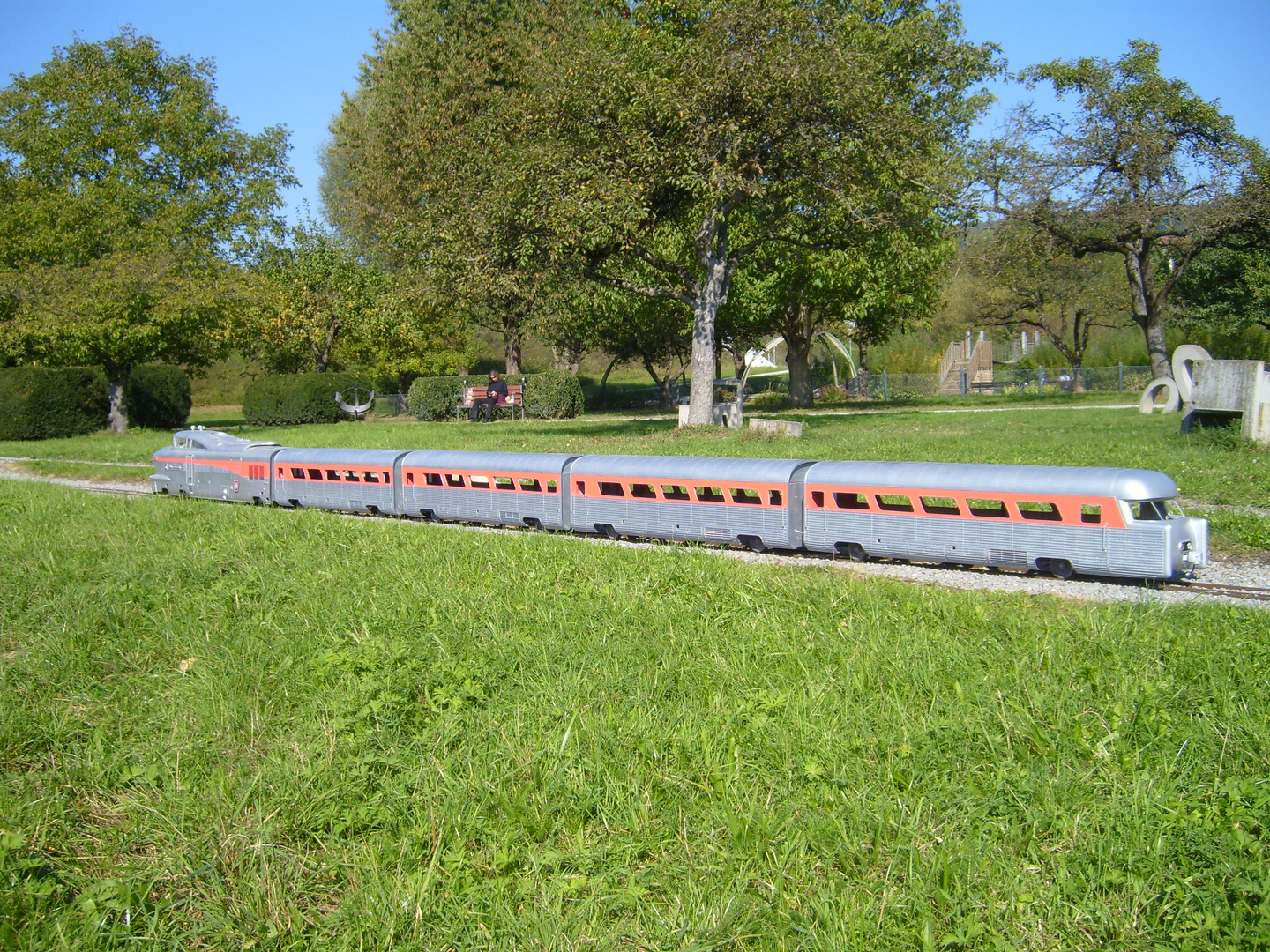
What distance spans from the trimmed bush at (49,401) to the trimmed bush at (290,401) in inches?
234

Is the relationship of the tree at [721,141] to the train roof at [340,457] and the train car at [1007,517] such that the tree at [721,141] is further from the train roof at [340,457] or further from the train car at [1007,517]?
the train car at [1007,517]

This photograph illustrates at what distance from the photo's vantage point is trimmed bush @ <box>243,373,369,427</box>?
41.9 m

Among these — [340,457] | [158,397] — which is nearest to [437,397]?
[158,397]

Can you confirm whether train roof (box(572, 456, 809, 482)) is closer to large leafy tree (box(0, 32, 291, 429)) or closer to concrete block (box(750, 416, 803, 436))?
concrete block (box(750, 416, 803, 436))

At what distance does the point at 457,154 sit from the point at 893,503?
1894 centimetres

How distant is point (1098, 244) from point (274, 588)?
33234 mm

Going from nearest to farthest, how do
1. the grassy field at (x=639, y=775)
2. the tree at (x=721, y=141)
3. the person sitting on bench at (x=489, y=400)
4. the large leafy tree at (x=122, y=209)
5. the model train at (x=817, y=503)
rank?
the grassy field at (x=639, y=775)
the model train at (x=817, y=503)
the tree at (x=721, y=141)
the large leafy tree at (x=122, y=209)
the person sitting on bench at (x=489, y=400)

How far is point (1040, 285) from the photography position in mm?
49531

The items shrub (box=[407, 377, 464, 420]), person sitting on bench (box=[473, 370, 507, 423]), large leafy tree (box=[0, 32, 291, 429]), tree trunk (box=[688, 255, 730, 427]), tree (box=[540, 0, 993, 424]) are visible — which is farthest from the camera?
shrub (box=[407, 377, 464, 420])

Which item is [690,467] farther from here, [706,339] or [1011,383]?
[1011,383]

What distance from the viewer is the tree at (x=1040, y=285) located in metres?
34.7

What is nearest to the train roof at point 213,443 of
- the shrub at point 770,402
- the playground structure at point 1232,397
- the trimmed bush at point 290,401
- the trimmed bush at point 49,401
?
the playground structure at point 1232,397

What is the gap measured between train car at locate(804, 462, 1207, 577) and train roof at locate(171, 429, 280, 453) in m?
12.9

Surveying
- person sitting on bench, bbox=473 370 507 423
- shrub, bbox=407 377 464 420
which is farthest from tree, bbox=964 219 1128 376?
shrub, bbox=407 377 464 420
